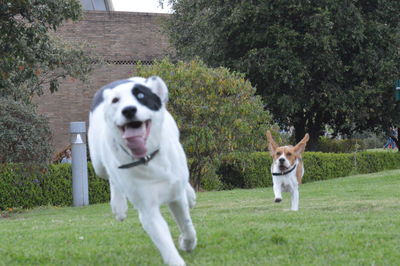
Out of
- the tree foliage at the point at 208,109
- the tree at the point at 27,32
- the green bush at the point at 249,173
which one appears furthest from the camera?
the green bush at the point at 249,173

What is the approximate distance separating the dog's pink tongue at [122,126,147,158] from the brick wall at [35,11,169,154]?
88.9ft

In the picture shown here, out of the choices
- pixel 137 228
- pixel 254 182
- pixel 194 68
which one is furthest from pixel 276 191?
pixel 254 182

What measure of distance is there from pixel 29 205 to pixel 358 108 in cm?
1767

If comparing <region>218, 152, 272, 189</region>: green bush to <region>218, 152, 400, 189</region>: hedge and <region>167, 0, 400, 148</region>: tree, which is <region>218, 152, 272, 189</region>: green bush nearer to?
<region>218, 152, 400, 189</region>: hedge

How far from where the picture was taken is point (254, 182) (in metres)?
27.0

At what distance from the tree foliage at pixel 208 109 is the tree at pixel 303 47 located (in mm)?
7819

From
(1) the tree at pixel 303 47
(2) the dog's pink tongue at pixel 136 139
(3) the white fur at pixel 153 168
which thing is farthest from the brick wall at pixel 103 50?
(2) the dog's pink tongue at pixel 136 139

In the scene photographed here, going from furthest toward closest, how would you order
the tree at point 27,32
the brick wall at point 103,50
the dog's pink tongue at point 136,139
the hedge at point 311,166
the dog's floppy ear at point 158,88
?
1. the brick wall at point 103,50
2. the hedge at point 311,166
3. the tree at point 27,32
4. the dog's floppy ear at point 158,88
5. the dog's pink tongue at point 136,139

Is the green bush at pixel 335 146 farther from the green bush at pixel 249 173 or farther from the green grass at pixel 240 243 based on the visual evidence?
the green grass at pixel 240 243

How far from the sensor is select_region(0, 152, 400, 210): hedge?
19.4 meters

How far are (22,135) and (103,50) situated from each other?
1667cm

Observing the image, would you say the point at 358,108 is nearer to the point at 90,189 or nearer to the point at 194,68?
the point at 194,68

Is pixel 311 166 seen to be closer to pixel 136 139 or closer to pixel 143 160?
pixel 143 160

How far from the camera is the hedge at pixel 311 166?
26141 millimetres
